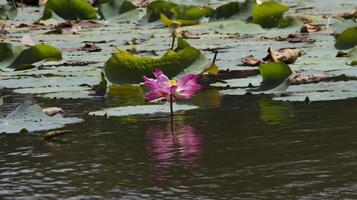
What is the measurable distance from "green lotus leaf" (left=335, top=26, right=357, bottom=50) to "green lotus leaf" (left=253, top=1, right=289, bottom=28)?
937 millimetres

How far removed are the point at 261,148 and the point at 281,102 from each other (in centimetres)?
69

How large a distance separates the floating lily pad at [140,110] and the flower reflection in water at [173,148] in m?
0.23

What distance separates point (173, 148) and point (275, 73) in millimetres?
873

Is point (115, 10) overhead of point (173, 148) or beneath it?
overhead

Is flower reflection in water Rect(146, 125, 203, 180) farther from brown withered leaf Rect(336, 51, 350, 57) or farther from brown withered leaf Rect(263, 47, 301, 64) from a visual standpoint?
brown withered leaf Rect(336, 51, 350, 57)

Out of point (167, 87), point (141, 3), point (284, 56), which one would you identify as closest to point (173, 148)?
point (167, 87)

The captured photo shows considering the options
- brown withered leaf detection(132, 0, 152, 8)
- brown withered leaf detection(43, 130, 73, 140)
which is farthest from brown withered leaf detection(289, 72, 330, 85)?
brown withered leaf detection(132, 0, 152, 8)

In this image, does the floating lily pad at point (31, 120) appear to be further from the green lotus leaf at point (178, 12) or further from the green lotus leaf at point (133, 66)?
the green lotus leaf at point (178, 12)

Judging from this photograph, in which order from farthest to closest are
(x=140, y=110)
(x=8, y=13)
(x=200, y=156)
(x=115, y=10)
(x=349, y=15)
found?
(x=8, y=13), (x=115, y=10), (x=349, y=15), (x=140, y=110), (x=200, y=156)

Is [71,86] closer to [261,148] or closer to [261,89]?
[261,89]

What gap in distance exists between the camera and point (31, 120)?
2.72 meters

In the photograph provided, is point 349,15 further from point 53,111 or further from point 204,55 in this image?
point 53,111

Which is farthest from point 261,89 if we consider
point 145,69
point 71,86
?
point 71,86

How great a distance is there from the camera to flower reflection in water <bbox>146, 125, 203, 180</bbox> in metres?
2.16
